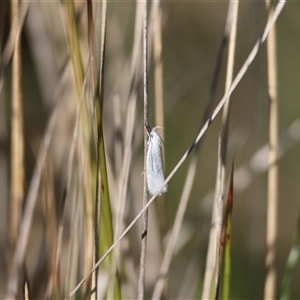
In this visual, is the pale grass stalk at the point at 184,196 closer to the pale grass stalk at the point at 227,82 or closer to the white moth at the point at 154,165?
the pale grass stalk at the point at 227,82

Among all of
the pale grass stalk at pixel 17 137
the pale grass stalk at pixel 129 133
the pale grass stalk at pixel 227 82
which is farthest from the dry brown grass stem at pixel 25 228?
the pale grass stalk at pixel 227 82

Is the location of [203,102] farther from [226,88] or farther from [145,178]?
[145,178]

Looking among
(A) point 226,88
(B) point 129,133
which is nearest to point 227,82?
(A) point 226,88

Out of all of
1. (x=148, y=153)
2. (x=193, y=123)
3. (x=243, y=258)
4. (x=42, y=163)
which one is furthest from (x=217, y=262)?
(x=193, y=123)

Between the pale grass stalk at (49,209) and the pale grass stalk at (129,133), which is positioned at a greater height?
the pale grass stalk at (129,133)

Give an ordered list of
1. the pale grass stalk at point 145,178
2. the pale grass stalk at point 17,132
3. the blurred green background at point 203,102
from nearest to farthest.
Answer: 1. the pale grass stalk at point 145,178
2. the pale grass stalk at point 17,132
3. the blurred green background at point 203,102

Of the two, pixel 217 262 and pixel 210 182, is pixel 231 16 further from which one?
pixel 210 182
